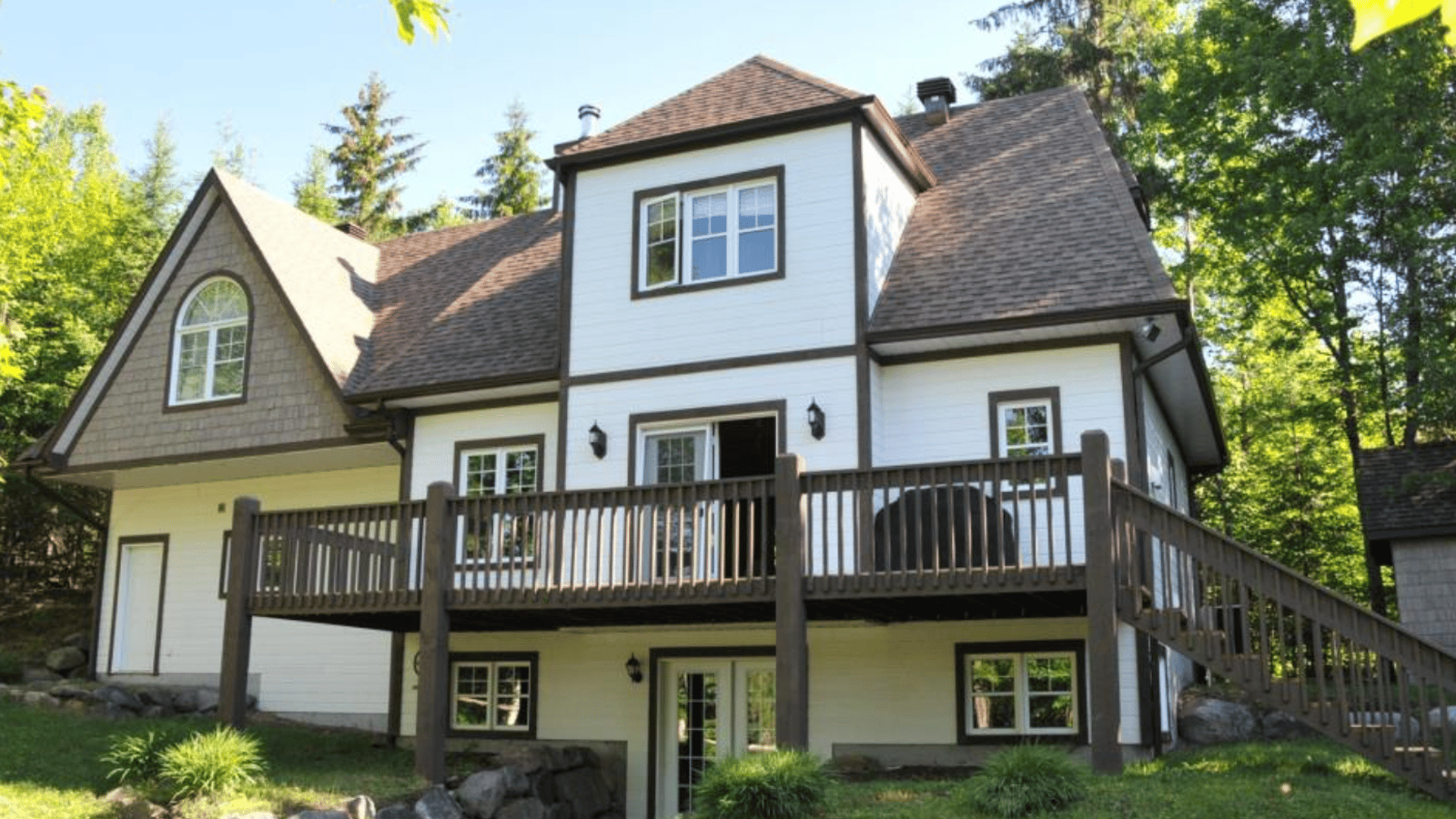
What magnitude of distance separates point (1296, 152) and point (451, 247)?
50.4 feet

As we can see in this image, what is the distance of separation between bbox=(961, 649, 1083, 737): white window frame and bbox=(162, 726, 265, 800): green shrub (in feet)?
23.7

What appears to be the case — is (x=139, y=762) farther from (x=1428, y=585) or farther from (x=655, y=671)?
(x=1428, y=585)

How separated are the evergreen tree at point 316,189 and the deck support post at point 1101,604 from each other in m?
33.1

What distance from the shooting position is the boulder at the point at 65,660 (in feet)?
71.7

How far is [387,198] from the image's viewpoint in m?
42.1

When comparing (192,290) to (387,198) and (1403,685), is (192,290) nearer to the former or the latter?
(1403,685)

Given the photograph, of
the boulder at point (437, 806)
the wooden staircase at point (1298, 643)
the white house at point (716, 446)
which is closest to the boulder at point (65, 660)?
the white house at point (716, 446)

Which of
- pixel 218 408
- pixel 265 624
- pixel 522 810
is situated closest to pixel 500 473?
pixel 218 408

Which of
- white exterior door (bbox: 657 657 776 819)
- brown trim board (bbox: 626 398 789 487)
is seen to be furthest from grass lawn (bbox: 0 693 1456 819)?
brown trim board (bbox: 626 398 789 487)

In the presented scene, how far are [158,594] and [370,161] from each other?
78.4 feet

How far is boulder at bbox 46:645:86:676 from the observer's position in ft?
71.7

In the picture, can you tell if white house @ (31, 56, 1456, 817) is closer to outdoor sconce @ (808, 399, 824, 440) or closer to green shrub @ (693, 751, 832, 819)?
outdoor sconce @ (808, 399, 824, 440)

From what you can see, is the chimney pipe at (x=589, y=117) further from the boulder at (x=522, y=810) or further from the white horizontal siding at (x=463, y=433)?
the boulder at (x=522, y=810)

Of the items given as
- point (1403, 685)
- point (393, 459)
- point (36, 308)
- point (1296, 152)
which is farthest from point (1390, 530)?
point (36, 308)
